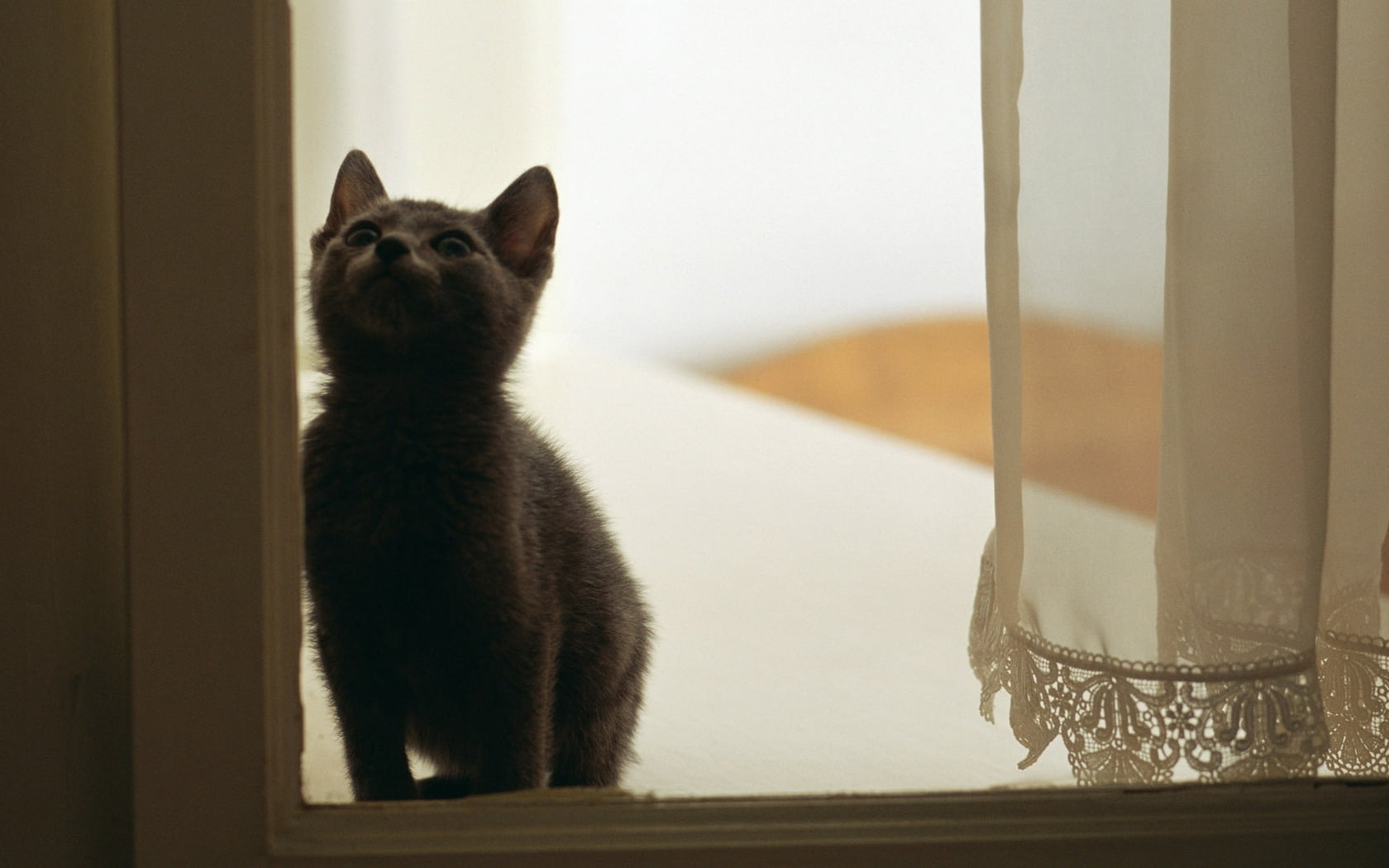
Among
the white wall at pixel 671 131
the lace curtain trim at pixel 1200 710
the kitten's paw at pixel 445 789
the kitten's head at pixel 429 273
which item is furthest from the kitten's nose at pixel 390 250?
the lace curtain trim at pixel 1200 710

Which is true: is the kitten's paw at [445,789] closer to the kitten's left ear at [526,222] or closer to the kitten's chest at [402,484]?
the kitten's chest at [402,484]

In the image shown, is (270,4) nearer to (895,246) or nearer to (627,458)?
(627,458)

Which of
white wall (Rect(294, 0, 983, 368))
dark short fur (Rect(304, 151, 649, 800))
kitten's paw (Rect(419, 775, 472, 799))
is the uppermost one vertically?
white wall (Rect(294, 0, 983, 368))

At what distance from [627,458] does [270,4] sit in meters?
1.02

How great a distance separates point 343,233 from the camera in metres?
0.67

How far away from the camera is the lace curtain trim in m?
0.69

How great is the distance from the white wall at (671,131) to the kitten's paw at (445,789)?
402 mm

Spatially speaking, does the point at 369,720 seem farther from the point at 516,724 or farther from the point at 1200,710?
the point at 1200,710

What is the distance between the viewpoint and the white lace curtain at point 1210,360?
688 millimetres

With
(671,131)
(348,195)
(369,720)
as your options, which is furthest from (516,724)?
(671,131)

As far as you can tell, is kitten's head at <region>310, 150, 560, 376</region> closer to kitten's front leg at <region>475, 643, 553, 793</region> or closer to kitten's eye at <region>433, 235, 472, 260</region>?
kitten's eye at <region>433, 235, 472, 260</region>

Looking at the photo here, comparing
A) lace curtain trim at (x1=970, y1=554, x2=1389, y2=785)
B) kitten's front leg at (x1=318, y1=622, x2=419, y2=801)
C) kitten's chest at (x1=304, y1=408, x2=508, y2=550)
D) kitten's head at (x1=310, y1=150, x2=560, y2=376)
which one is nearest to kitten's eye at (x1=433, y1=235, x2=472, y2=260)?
kitten's head at (x1=310, y1=150, x2=560, y2=376)

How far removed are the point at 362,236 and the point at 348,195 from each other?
0.05m

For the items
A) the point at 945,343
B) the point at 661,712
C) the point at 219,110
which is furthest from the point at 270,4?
the point at 945,343
